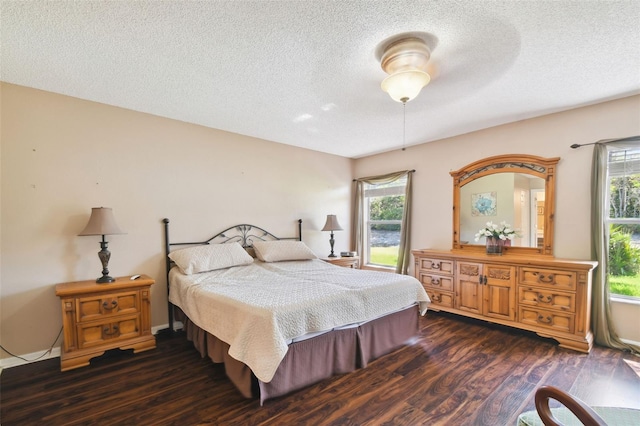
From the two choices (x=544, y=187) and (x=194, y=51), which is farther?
(x=544, y=187)

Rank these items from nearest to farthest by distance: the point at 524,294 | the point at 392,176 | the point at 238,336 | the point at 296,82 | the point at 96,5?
1. the point at 96,5
2. the point at 238,336
3. the point at 296,82
4. the point at 524,294
5. the point at 392,176

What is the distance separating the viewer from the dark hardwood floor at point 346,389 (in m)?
1.90

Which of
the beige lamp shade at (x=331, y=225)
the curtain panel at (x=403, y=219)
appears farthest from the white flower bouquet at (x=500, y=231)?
the beige lamp shade at (x=331, y=225)

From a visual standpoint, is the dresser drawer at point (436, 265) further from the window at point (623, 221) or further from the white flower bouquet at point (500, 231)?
the window at point (623, 221)

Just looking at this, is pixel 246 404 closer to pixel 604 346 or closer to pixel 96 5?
pixel 96 5

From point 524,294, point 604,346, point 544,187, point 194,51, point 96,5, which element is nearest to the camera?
point 96,5

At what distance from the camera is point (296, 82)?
8.50ft

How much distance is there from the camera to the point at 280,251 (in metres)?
3.96

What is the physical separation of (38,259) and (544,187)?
5371 mm

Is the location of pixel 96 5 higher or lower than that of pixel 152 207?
higher

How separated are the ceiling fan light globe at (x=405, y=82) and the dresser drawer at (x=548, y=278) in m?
2.37

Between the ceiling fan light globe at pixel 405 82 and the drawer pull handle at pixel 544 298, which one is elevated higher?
the ceiling fan light globe at pixel 405 82

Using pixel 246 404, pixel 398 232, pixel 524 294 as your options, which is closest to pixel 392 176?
pixel 398 232

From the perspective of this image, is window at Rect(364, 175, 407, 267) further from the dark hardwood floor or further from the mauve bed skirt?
the dark hardwood floor
